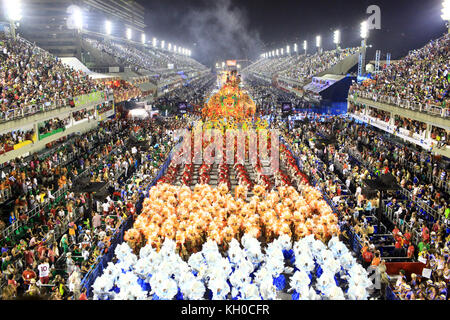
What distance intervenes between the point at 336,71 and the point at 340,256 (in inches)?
2268

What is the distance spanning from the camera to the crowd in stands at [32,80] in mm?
26125

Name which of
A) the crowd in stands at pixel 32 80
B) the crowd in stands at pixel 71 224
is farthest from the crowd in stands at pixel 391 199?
the crowd in stands at pixel 32 80

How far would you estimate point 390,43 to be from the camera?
210 ft

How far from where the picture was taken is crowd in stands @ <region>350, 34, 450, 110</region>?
29016 millimetres

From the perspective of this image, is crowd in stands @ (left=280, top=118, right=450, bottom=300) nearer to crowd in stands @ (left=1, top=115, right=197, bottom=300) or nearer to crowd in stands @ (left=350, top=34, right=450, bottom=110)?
crowd in stands @ (left=350, top=34, right=450, bottom=110)

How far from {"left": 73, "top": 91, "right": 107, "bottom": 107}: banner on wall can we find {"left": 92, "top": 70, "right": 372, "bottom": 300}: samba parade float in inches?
540

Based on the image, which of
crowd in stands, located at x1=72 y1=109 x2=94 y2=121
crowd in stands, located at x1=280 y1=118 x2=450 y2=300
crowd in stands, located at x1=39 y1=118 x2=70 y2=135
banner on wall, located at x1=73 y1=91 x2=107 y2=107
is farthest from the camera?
crowd in stands, located at x1=72 y1=109 x2=94 y2=121

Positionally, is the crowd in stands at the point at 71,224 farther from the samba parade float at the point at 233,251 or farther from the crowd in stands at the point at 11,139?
the crowd in stands at the point at 11,139

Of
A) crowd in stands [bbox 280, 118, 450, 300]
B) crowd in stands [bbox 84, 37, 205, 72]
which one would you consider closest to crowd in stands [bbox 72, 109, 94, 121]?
crowd in stands [bbox 280, 118, 450, 300]

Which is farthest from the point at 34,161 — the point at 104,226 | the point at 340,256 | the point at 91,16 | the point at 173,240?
the point at 91,16

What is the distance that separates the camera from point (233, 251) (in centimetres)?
1500

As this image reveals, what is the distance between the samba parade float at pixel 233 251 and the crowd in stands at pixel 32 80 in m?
10.7
